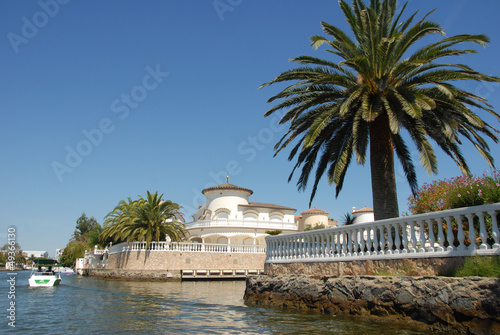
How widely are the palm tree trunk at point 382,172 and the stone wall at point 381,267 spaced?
2.27m

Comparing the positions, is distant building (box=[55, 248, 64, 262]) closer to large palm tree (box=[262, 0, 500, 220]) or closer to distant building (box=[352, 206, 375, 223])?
distant building (box=[352, 206, 375, 223])

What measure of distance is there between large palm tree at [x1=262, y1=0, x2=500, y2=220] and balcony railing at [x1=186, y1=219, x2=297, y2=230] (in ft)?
108

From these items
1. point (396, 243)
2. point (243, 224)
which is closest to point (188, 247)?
point (243, 224)

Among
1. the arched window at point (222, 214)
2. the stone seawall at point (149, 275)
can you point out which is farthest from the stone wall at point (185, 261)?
the arched window at point (222, 214)

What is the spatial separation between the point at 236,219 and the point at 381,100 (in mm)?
37047

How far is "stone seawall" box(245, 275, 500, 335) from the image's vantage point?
252 inches

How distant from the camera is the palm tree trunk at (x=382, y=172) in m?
11.6

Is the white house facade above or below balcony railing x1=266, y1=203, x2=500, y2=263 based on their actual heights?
above

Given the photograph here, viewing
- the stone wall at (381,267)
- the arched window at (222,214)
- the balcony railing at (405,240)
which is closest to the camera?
the balcony railing at (405,240)

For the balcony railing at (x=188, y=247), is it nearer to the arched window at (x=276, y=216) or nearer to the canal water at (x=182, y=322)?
the arched window at (x=276, y=216)

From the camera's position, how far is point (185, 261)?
116 ft

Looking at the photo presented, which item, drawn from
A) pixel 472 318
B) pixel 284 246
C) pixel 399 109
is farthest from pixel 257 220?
pixel 472 318

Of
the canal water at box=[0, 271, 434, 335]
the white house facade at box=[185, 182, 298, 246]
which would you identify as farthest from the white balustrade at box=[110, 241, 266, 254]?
the canal water at box=[0, 271, 434, 335]

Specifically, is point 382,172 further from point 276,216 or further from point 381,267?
point 276,216
